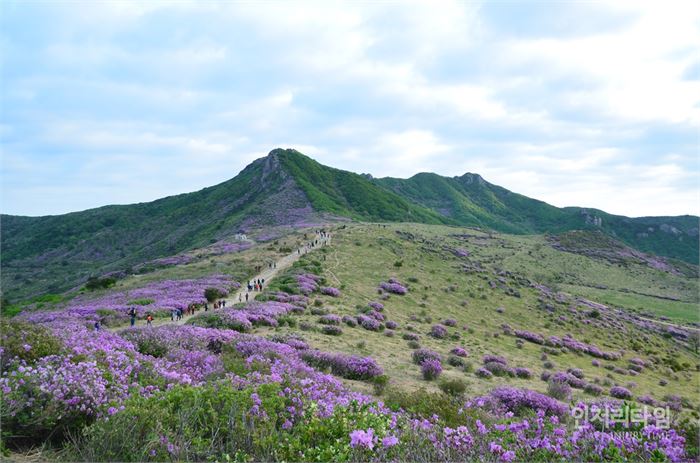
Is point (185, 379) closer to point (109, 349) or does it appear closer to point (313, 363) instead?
point (109, 349)

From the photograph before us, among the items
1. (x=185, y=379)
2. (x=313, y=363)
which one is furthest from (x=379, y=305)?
(x=185, y=379)

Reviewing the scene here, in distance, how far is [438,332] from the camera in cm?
2630

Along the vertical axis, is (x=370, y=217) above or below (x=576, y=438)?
above

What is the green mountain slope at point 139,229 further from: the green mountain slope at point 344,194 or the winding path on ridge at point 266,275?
the winding path on ridge at point 266,275

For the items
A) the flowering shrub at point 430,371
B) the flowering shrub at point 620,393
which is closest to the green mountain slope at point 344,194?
the flowering shrub at point 620,393

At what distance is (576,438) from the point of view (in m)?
5.39

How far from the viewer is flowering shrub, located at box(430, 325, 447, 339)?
25.9 m

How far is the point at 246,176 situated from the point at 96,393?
6338 inches

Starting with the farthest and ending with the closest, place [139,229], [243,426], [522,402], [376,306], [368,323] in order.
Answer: [139,229]
[376,306]
[368,323]
[522,402]
[243,426]

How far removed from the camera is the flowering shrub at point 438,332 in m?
25.9

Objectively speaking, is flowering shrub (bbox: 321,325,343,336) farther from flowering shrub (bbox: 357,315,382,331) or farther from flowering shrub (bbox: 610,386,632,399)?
flowering shrub (bbox: 610,386,632,399)

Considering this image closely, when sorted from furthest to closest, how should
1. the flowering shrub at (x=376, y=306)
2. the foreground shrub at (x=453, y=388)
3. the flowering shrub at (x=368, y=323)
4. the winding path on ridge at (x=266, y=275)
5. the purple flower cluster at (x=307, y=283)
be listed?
the purple flower cluster at (x=307, y=283) → the flowering shrub at (x=376, y=306) → the flowering shrub at (x=368, y=323) → the winding path on ridge at (x=266, y=275) → the foreground shrub at (x=453, y=388)
